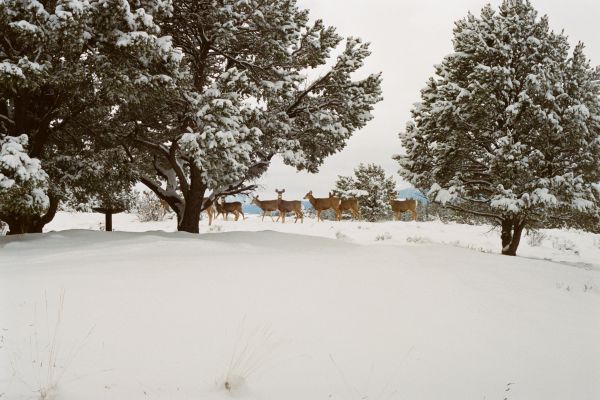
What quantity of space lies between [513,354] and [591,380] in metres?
0.57

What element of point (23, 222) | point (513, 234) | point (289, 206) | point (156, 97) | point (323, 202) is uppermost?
point (156, 97)

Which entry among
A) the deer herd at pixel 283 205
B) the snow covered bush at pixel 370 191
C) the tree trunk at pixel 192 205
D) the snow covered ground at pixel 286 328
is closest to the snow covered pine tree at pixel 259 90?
the tree trunk at pixel 192 205

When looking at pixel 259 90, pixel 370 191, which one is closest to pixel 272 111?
pixel 259 90

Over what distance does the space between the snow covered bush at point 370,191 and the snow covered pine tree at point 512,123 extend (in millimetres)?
18028

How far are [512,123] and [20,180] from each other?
11818 mm

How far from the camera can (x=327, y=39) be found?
11570mm

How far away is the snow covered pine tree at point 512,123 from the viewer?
10664 mm

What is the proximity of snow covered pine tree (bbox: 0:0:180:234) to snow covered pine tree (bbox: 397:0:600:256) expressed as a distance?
7.93 metres

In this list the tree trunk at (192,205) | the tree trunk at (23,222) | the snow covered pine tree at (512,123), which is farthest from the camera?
the tree trunk at (192,205)

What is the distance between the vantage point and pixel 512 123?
36.9ft

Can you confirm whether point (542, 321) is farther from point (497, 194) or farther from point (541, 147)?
point (541, 147)

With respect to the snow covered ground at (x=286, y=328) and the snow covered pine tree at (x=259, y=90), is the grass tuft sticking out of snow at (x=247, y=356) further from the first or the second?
the snow covered pine tree at (x=259, y=90)

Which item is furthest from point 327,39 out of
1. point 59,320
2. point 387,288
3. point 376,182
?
point 376,182

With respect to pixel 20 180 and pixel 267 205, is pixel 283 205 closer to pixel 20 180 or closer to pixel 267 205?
pixel 267 205
